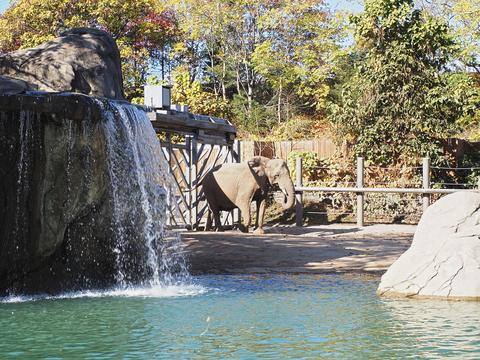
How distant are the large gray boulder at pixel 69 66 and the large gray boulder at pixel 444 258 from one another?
4753mm

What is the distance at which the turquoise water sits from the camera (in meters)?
6.57

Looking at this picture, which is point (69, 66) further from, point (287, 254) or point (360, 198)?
point (360, 198)

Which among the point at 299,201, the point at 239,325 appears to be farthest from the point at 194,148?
the point at 239,325

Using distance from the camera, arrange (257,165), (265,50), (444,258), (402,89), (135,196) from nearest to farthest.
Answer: (444,258)
(135,196)
(257,165)
(402,89)
(265,50)

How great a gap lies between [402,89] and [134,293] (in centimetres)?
1458

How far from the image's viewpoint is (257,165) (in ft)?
62.7

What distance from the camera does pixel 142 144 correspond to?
1163 cm

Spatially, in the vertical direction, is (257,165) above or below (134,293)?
above

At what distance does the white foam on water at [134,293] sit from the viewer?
32.8 feet

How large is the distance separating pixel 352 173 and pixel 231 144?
14.5 ft

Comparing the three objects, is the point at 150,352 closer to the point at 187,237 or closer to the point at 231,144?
the point at 187,237

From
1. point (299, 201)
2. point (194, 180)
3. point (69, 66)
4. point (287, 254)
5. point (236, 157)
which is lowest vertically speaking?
point (287, 254)

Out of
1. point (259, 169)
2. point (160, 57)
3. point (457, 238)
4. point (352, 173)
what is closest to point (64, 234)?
point (457, 238)

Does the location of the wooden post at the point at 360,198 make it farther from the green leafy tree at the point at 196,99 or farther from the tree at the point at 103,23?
the tree at the point at 103,23
